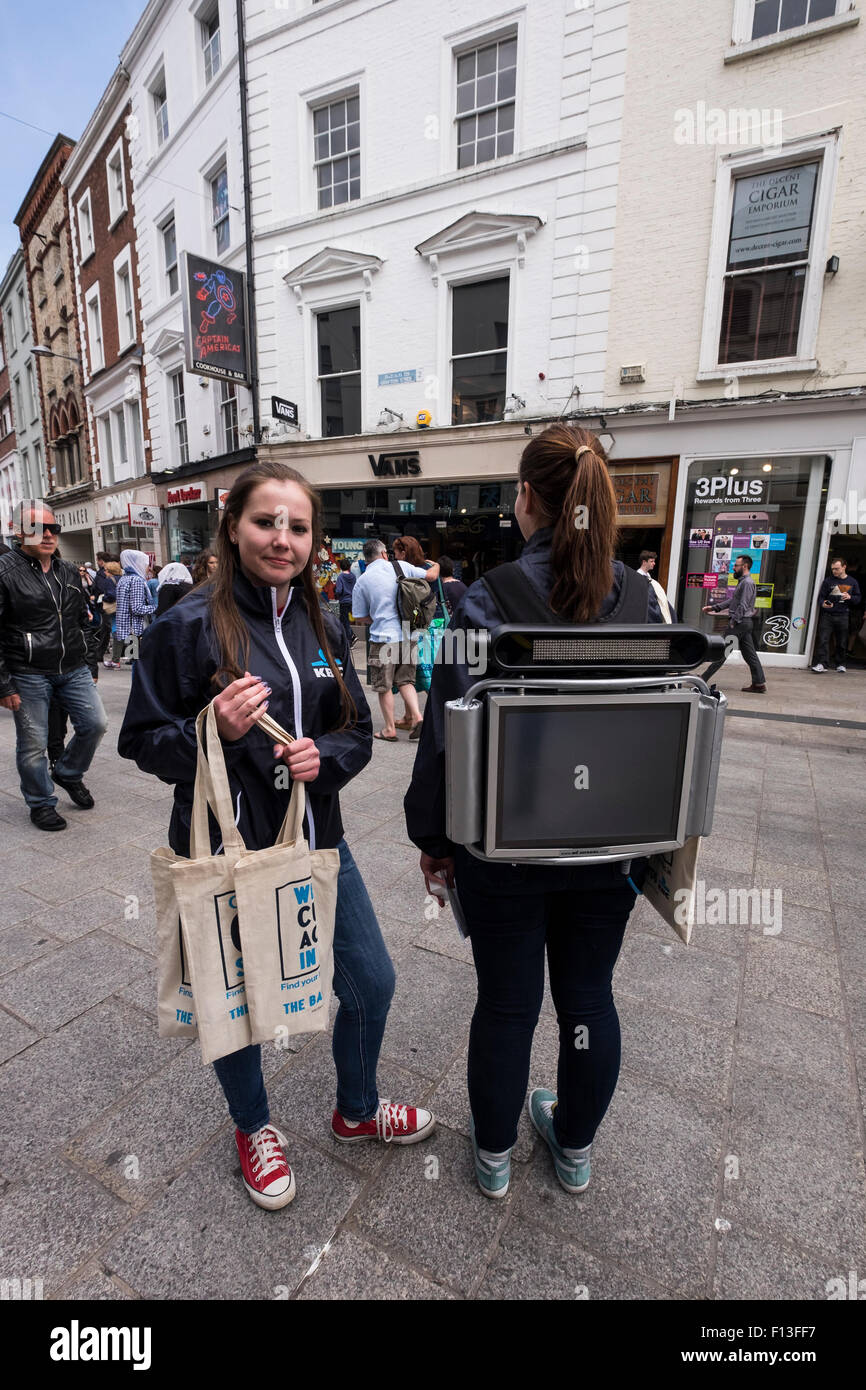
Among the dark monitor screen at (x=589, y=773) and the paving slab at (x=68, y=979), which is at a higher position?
the dark monitor screen at (x=589, y=773)

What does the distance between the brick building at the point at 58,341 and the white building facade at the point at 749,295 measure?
66.2 ft

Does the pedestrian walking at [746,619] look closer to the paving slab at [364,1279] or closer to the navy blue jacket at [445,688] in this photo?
the navy blue jacket at [445,688]

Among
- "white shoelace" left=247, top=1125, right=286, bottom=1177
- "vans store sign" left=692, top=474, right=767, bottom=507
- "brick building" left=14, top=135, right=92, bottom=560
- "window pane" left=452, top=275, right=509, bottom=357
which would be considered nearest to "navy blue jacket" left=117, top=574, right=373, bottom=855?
"white shoelace" left=247, top=1125, right=286, bottom=1177

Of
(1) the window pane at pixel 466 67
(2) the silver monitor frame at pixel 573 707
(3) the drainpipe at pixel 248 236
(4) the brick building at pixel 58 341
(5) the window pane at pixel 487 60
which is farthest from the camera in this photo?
(4) the brick building at pixel 58 341

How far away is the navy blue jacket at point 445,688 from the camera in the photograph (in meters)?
1.35

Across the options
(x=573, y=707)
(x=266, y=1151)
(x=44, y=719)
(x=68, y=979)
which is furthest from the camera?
(x=44, y=719)

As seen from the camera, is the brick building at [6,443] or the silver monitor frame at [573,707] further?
the brick building at [6,443]

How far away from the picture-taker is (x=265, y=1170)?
165 cm

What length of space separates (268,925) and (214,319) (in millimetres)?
14140

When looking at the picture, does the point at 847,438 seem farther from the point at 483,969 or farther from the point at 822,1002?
the point at 483,969

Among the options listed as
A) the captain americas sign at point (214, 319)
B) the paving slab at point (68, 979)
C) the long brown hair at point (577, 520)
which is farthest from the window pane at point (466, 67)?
the paving slab at point (68, 979)

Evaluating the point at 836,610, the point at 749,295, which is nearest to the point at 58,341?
the point at 749,295

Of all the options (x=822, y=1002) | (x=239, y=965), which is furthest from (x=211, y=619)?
(x=822, y=1002)

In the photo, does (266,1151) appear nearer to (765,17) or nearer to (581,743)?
(581,743)
